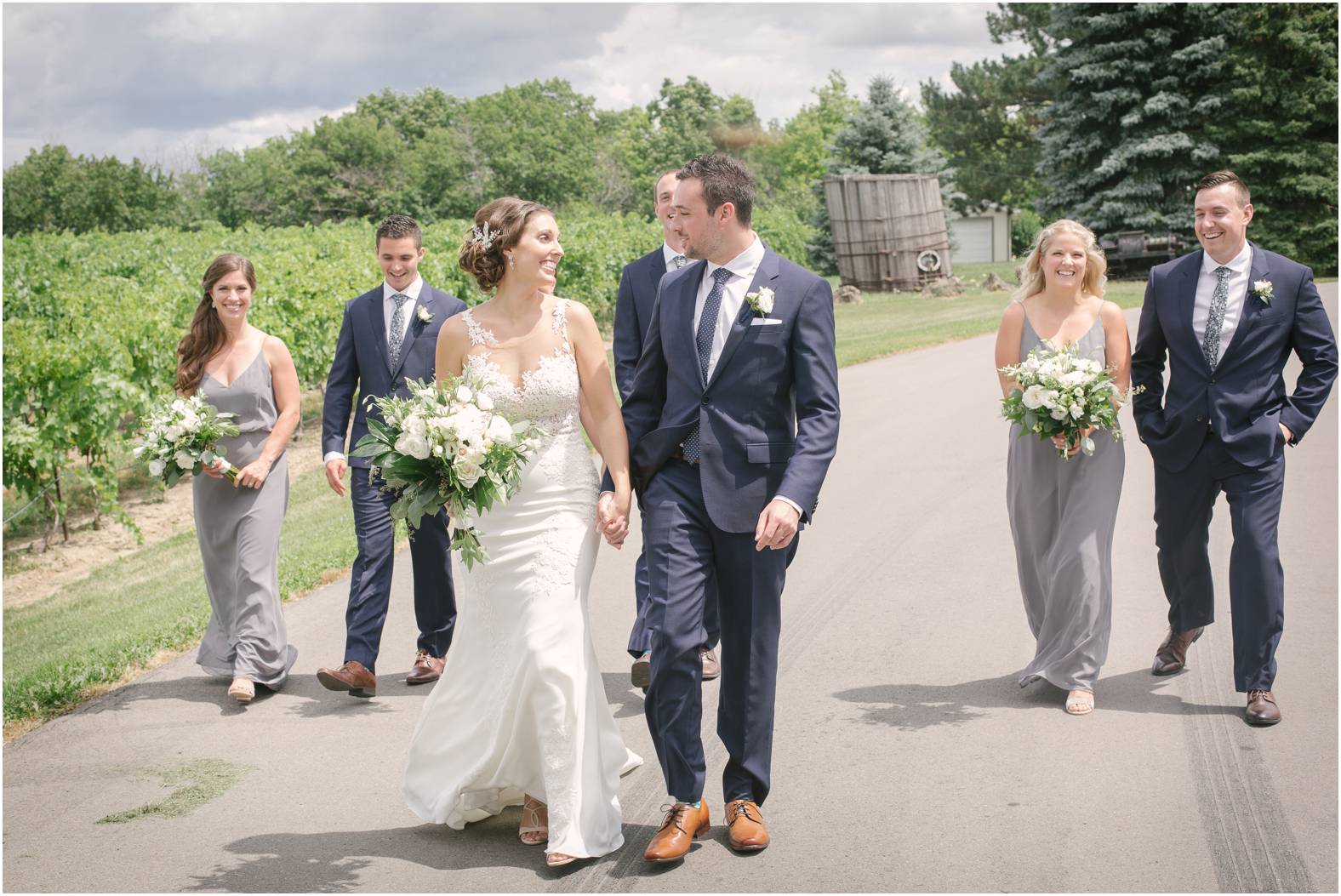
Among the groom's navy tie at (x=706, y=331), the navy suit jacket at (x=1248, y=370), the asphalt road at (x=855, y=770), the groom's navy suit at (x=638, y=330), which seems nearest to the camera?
the asphalt road at (x=855, y=770)

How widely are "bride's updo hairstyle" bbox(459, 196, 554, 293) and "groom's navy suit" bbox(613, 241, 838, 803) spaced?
80 cm

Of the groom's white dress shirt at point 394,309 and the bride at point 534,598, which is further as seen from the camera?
the groom's white dress shirt at point 394,309

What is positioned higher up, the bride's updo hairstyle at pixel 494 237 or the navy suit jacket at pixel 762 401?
the bride's updo hairstyle at pixel 494 237

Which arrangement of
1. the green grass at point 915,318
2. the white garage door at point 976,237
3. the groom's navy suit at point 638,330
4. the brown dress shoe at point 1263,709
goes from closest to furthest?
1. the brown dress shoe at point 1263,709
2. the groom's navy suit at point 638,330
3. the green grass at point 915,318
4. the white garage door at point 976,237

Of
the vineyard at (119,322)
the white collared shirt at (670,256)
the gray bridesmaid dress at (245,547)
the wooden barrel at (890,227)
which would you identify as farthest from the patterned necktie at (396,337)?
the wooden barrel at (890,227)

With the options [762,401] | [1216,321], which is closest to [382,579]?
[762,401]

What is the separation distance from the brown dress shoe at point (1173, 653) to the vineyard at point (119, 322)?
895 centimetres

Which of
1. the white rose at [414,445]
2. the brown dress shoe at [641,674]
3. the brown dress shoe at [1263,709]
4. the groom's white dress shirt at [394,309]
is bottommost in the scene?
the brown dress shoe at [1263,709]

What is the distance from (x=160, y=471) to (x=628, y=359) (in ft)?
8.36

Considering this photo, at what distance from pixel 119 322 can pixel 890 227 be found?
2548 cm

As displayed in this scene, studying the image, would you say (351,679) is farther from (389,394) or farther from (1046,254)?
(1046,254)

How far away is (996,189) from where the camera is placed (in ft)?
191

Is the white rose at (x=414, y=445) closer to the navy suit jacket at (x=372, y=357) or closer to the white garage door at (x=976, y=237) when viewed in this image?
the navy suit jacket at (x=372, y=357)

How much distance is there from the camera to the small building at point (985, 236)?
67.8 m
